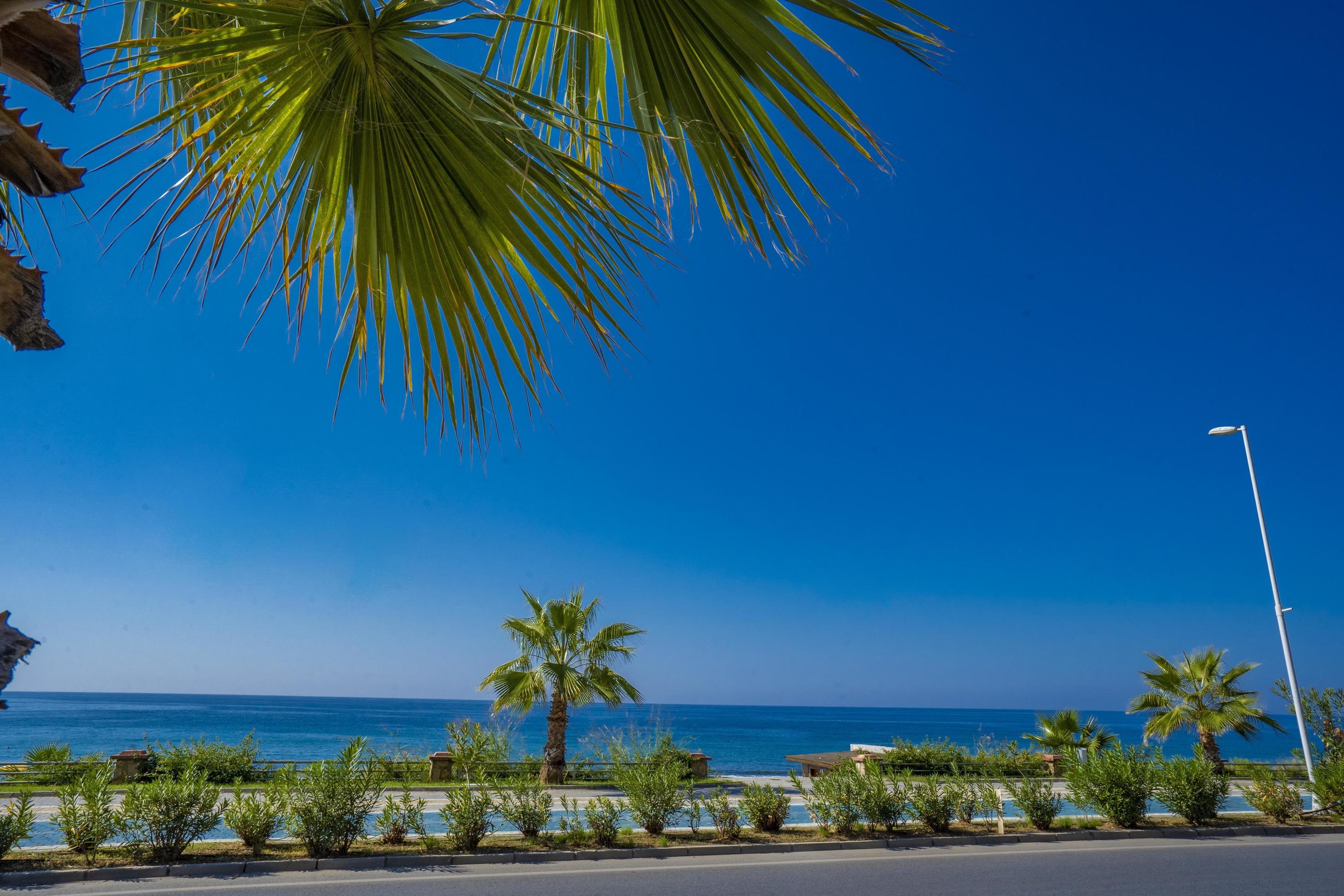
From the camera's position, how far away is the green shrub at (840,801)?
12.3 meters

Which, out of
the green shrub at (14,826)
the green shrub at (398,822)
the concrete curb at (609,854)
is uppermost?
the green shrub at (14,826)

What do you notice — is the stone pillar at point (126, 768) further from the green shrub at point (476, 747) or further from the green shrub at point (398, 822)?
the green shrub at point (398, 822)

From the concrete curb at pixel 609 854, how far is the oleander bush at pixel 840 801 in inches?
19.0

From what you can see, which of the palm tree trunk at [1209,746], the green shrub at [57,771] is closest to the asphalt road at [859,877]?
the green shrub at [57,771]

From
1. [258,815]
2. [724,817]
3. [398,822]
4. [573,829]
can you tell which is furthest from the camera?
[724,817]

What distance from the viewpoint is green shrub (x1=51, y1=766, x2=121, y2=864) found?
9344mm

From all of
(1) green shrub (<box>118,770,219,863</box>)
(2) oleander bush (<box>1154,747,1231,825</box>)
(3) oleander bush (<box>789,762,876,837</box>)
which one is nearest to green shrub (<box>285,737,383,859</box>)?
(1) green shrub (<box>118,770,219,863</box>)

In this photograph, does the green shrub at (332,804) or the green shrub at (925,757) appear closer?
the green shrub at (332,804)

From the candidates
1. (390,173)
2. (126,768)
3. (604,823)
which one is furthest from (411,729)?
(390,173)

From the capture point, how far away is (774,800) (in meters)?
12.4

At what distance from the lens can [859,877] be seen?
9.41m

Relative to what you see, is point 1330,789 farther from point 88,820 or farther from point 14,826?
point 14,826

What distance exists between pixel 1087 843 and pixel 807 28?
45.2 ft

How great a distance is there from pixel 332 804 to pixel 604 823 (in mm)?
3696
